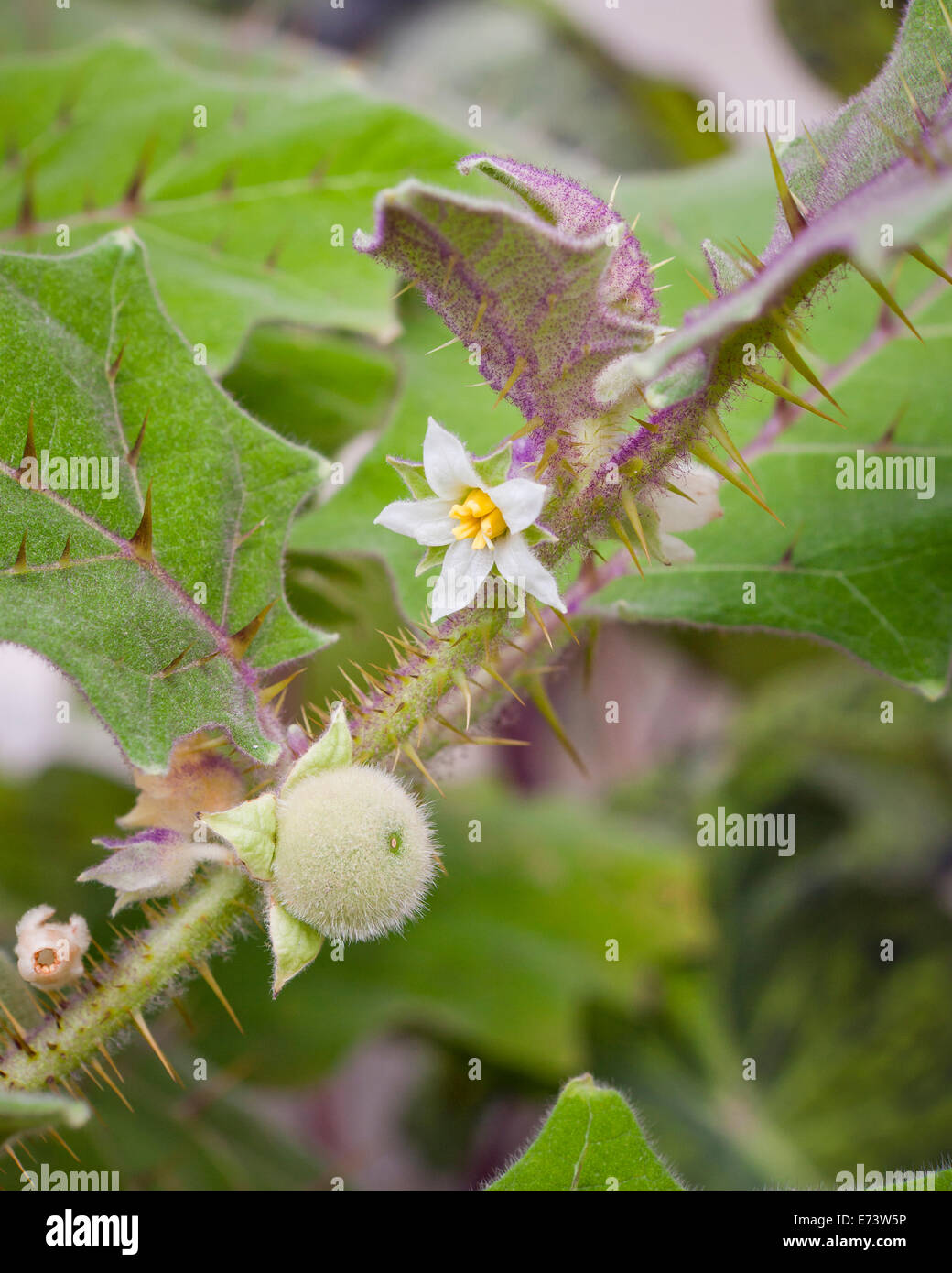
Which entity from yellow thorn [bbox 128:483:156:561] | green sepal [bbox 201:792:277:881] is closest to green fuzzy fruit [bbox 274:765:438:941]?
green sepal [bbox 201:792:277:881]

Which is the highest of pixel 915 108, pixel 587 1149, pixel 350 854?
pixel 915 108

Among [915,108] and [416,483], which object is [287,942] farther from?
[915,108]

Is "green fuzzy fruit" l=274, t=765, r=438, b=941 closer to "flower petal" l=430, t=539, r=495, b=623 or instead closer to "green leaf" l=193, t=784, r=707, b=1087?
"flower petal" l=430, t=539, r=495, b=623

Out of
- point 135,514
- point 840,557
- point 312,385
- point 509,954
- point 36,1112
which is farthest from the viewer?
point 509,954

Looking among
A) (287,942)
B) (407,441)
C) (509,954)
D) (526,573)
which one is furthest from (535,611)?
(509,954)

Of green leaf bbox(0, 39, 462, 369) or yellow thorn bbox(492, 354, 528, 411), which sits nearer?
yellow thorn bbox(492, 354, 528, 411)

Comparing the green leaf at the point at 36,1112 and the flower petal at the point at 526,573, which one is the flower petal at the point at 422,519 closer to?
the flower petal at the point at 526,573

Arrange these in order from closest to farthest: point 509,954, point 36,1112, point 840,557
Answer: point 36,1112
point 840,557
point 509,954
